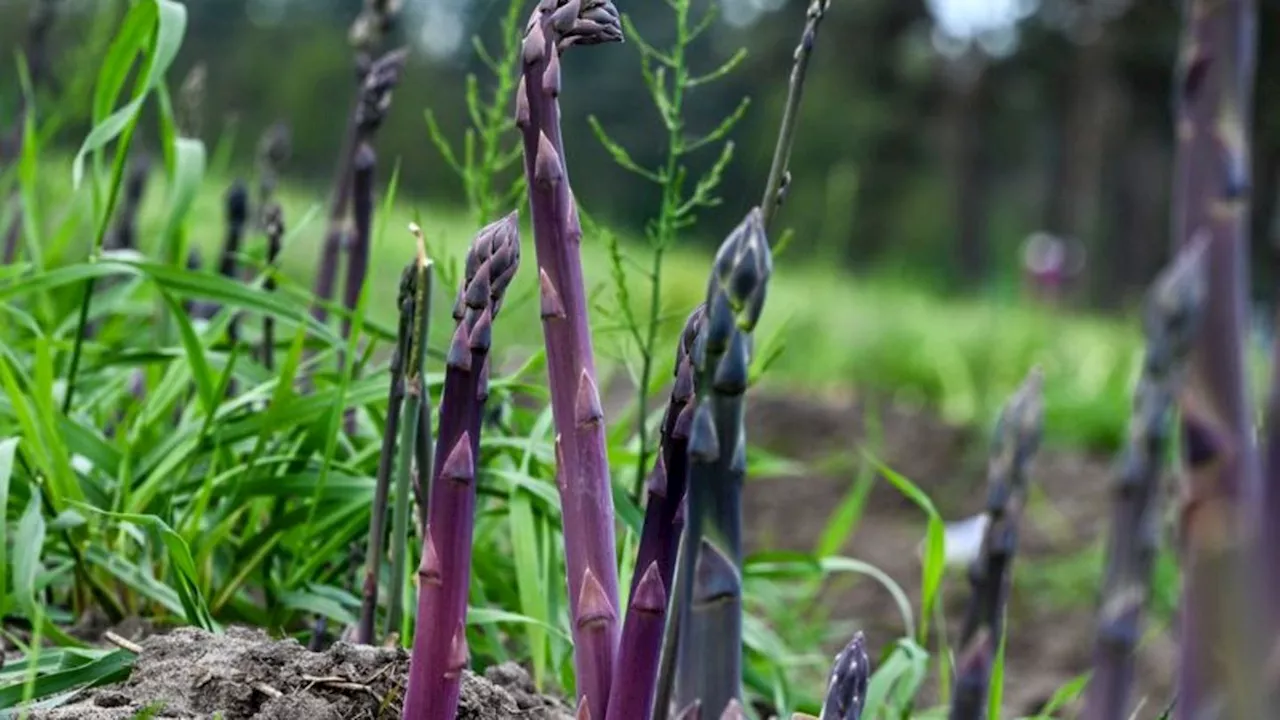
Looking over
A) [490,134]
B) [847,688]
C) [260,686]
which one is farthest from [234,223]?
[847,688]

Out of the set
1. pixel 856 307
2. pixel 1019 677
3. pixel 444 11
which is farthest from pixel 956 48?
pixel 1019 677

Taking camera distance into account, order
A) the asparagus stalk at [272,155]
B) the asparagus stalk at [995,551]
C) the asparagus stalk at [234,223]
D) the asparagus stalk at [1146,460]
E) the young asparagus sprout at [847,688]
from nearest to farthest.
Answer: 1. the asparagus stalk at [1146,460]
2. the asparagus stalk at [995,551]
3. the young asparagus sprout at [847,688]
4. the asparagus stalk at [234,223]
5. the asparagus stalk at [272,155]

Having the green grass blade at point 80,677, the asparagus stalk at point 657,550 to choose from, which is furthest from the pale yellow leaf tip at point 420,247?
the green grass blade at point 80,677

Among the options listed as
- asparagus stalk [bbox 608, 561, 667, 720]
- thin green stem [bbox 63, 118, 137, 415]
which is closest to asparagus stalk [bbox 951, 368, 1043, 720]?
asparagus stalk [bbox 608, 561, 667, 720]

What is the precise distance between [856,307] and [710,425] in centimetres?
963

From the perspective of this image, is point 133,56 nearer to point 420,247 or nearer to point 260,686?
point 420,247

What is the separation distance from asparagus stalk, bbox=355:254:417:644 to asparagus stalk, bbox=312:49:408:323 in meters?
0.53

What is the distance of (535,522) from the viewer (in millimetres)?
1889

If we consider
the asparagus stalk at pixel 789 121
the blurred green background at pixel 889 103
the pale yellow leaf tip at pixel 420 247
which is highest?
the blurred green background at pixel 889 103

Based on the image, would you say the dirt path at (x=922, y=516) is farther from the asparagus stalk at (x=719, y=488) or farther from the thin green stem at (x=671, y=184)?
the asparagus stalk at (x=719, y=488)

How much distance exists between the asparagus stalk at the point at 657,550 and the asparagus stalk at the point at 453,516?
136mm

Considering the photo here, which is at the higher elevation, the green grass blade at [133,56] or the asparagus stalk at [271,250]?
the green grass blade at [133,56]

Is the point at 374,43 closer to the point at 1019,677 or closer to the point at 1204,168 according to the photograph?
the point at 1204,168

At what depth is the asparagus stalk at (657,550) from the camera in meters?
1.17
